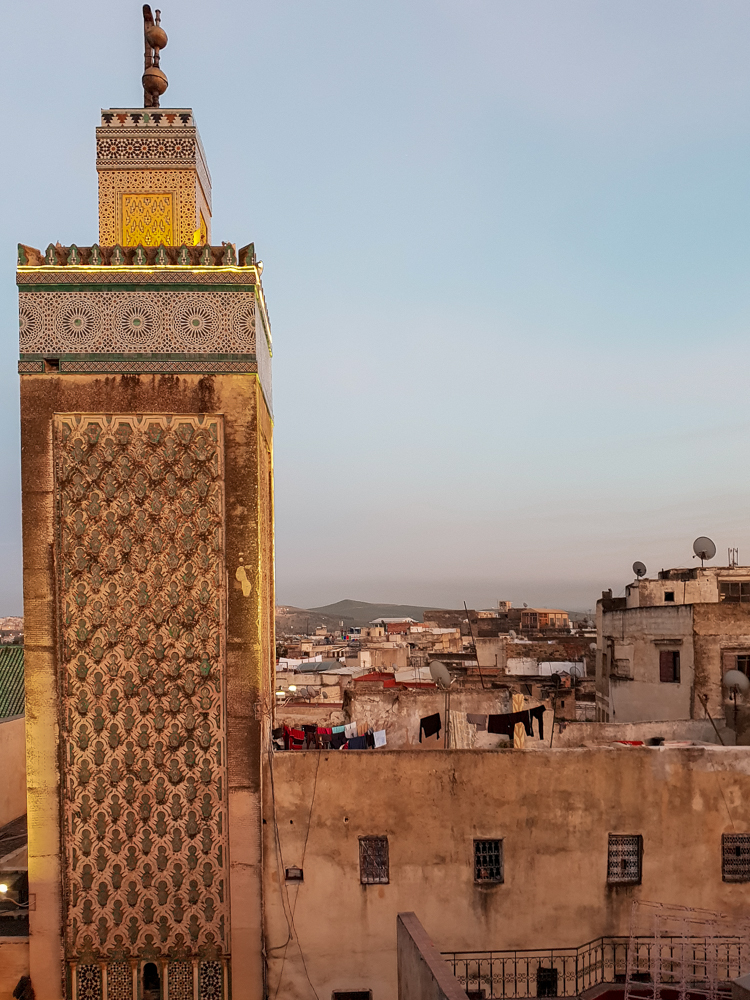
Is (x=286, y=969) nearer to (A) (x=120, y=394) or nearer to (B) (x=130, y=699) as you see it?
(B) (x=130, y=699)

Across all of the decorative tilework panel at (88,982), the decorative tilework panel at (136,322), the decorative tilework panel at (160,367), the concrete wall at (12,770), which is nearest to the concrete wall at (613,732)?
the decorative tilework panel at (88,982)

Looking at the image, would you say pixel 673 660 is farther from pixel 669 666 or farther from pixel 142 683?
pixel 142 683

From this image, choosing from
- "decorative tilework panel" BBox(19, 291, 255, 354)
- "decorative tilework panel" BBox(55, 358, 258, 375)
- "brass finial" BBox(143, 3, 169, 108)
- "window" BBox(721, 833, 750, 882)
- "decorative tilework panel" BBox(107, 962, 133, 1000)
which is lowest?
"decorative tilework panel" BBox(107, 962, 133, 1000)

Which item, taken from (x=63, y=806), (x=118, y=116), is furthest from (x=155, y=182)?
(x=63, y=806)

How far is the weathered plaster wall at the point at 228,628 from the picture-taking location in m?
8.59

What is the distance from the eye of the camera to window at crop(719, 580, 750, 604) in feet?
85.0

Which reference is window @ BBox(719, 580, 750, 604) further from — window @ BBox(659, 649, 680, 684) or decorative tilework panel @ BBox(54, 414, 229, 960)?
decorative tilework panel @ BBox(54, 414, 229, 960)

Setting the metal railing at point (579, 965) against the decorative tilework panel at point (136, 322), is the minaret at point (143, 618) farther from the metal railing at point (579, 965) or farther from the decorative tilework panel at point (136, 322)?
the metal railing at point (579, 965)

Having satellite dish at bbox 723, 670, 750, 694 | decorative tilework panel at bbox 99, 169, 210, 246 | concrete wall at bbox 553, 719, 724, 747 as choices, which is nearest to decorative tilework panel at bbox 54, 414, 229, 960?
decorative tilework panel at bbox 99, 169, 210, 246

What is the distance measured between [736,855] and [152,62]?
13.1 m

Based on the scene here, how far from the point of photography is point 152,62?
10164mm

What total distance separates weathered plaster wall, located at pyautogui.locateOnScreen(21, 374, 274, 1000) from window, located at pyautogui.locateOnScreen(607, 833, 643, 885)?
174 inches

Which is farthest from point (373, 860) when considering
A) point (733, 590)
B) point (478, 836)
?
point (733, 590)

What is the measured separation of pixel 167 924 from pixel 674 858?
6.25 metres
